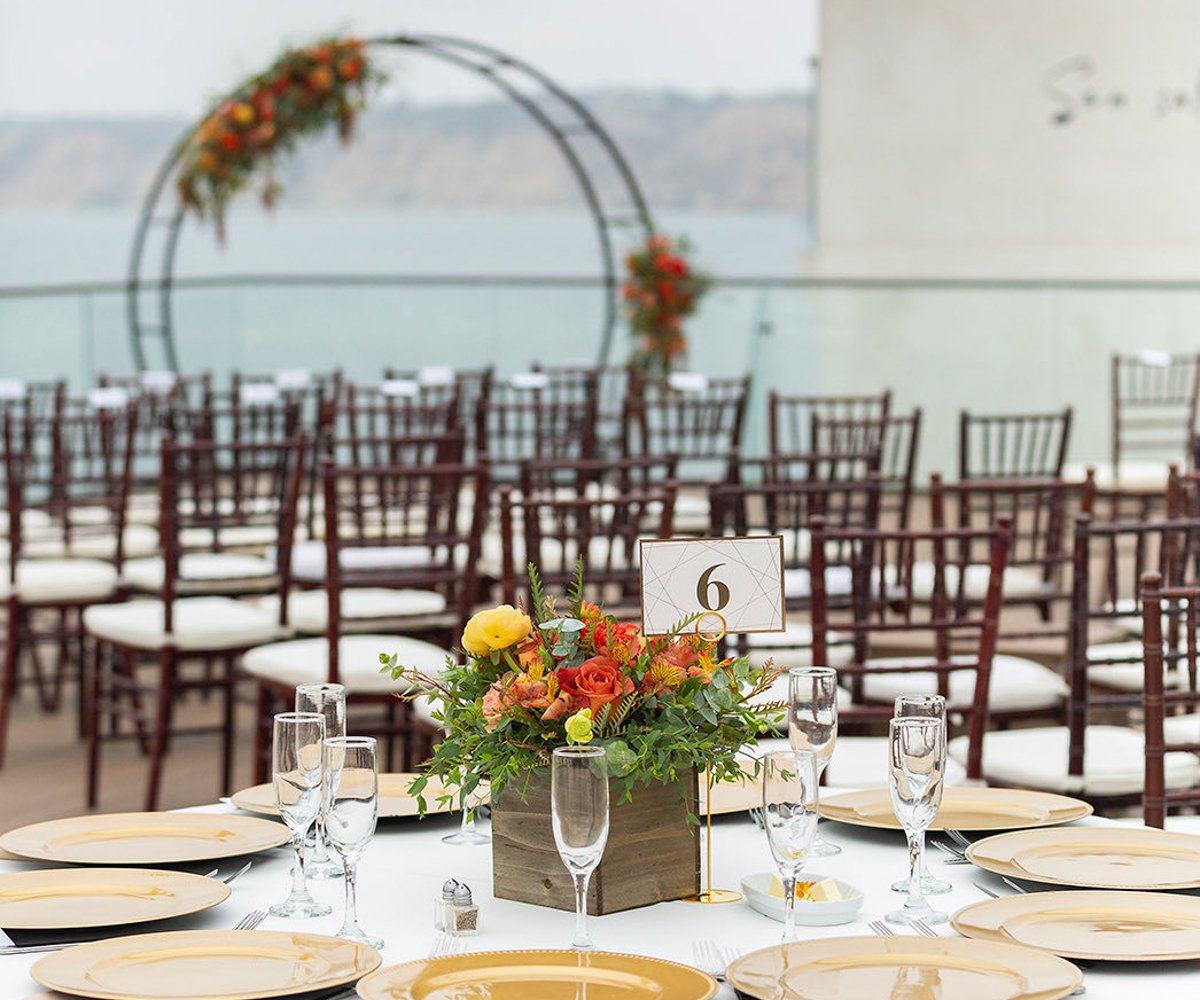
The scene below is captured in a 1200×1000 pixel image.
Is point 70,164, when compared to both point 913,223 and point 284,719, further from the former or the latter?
point 284,719

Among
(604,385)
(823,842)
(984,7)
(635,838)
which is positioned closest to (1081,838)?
(823,842)

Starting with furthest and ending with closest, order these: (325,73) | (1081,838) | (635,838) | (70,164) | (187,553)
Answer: (70,164) → (325,73) → (187,553) → (1081,838) → (635,838)

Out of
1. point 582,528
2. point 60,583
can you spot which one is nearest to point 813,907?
point 582,528

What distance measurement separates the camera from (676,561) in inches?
81.0

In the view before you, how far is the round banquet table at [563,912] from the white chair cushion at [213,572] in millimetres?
2904

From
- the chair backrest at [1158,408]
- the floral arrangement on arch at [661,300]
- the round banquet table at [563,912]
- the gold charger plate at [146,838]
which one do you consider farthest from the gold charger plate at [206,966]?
the floral arrangement on arch at [661,300]

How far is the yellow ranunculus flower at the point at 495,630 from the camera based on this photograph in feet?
6.49

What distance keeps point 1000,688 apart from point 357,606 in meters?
1.67

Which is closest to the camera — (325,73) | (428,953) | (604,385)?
(428,953)

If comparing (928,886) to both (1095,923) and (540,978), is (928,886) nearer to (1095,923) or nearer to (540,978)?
(1095,923)

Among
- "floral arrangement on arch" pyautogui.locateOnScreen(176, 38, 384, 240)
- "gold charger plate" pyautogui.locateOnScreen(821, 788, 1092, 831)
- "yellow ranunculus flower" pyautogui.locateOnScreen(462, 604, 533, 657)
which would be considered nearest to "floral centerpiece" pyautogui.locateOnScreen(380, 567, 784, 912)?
"yellow ranunculus flower" pyautogui.locateOnScreen(462, 604, 533, 657)

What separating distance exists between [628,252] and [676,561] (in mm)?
8190

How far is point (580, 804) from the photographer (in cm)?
171

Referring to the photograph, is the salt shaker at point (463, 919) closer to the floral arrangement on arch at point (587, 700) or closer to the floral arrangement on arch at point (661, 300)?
the floral arrangement on arch at point (587, 700)
